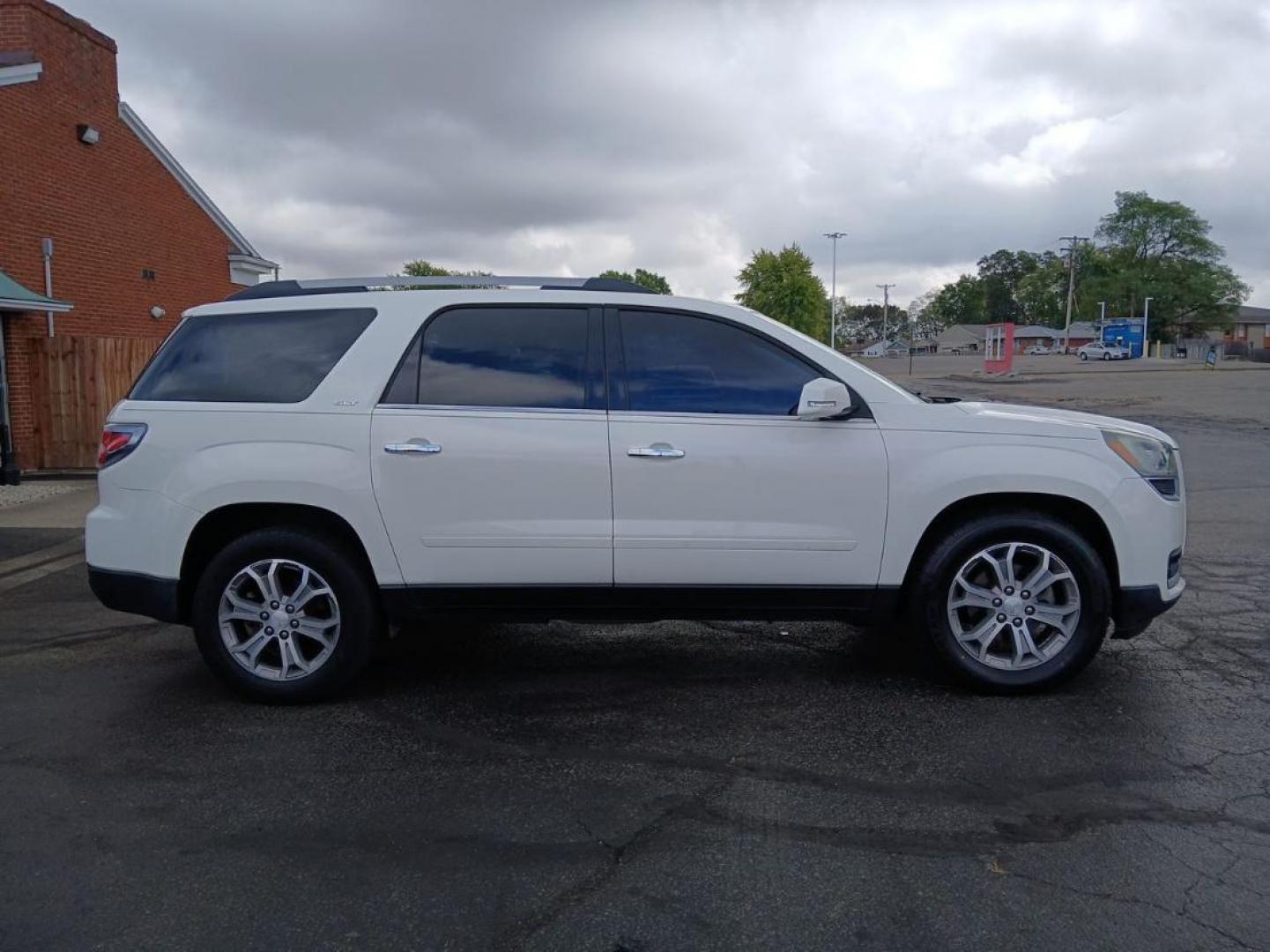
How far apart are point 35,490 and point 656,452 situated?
10794mm

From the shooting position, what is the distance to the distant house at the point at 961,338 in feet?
408

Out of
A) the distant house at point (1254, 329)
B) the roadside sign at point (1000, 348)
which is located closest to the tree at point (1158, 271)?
the distant house at point (1254, 329)

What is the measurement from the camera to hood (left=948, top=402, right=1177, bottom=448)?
177 inches

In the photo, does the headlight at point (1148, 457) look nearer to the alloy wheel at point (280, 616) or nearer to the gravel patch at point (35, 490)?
the alloy wheel at point (280, 616)

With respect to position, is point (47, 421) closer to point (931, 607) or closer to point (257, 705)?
point (257, 705)

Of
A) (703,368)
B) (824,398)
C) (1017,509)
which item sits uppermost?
(703,368)

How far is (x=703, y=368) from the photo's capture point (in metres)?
4.53

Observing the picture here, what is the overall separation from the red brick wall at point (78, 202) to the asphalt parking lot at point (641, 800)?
9940mm

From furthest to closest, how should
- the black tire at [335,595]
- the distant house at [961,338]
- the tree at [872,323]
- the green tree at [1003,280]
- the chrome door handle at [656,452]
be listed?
the tree at [872,323]
the green tree at [1003,280]
the distant house at [961,338]
the black tire at [335,595]
the chrome door handle at [656,452]

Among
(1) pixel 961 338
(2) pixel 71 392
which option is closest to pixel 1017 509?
(2) pixel 71 392

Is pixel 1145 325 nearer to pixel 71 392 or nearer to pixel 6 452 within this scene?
pixel 71 392

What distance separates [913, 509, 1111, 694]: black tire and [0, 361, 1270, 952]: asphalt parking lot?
0.46 feet

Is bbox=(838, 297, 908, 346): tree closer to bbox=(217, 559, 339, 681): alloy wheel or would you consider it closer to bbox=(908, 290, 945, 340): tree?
bbox=(908, 290, 945, 340): tree

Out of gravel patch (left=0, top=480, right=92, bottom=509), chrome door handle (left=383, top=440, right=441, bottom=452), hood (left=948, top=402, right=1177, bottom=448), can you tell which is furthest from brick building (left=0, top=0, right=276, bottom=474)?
hood (left=948, top=402, right=1177, bottom=448)
